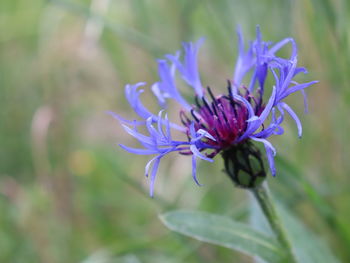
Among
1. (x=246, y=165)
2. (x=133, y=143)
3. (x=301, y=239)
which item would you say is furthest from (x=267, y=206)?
(x=133, y=143)

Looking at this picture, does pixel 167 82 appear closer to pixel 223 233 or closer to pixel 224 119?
pixel 224 119

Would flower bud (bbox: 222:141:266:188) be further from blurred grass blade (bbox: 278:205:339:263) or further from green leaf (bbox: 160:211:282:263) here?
blurred grass blade (bbox: 278:205:339:263)

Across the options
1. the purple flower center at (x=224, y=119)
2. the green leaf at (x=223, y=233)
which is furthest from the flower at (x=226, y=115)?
the green leaf at (x=223, y=233)

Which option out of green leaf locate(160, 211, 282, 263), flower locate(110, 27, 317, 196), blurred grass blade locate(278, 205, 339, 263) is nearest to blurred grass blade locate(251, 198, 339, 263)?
blurred grass blade locate(278, 205, 339, 263)

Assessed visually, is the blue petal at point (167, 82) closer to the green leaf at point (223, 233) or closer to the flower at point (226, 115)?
the flower at point (226, 115)

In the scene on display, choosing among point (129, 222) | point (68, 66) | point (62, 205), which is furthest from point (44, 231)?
point (68, 66)

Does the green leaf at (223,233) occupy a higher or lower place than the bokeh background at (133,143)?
lower

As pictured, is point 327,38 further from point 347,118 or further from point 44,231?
point 44,231
